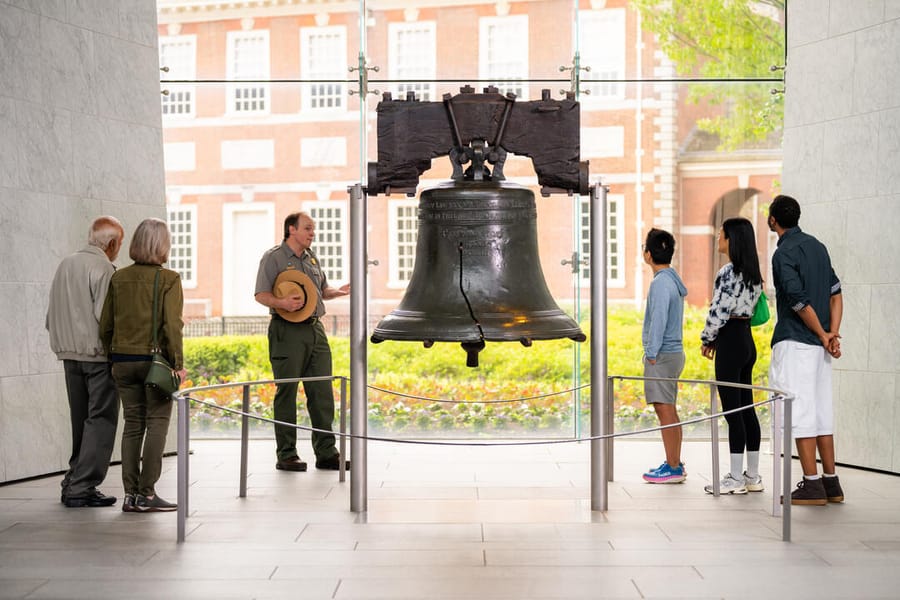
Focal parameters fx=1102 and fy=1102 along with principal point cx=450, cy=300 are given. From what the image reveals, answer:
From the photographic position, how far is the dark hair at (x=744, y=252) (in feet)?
19.5

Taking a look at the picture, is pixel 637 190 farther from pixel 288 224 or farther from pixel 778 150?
pixel 288 224

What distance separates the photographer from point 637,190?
849 cm

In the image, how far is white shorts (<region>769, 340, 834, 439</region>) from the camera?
18.7 ft

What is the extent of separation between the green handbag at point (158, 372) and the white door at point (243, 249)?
3047mm

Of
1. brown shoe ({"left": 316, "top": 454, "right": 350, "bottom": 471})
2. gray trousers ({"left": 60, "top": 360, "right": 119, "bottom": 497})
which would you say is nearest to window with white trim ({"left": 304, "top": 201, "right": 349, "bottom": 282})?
brown shoe ({"left": 316, "top": 454, "right": 350, "bottom": 471})

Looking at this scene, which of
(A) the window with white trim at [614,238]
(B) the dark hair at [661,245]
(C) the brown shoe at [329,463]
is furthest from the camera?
(A) the window with white trim at [614,238]

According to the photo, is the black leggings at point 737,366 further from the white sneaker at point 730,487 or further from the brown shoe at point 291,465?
the brown shoe at point 291,465

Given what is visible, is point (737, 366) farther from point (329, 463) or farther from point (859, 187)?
point (329, 463)

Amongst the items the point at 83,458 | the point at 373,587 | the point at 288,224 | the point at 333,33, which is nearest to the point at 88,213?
the point at 288,224

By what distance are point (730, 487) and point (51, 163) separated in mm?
4464

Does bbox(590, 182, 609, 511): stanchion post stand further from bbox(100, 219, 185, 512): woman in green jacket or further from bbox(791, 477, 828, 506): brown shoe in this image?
bbox(100, 219, 185, 512): woman in green jacket

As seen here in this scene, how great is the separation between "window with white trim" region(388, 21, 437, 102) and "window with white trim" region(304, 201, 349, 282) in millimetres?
1013

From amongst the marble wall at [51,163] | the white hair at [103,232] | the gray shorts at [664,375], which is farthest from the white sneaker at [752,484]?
the marble wall at [51,163]

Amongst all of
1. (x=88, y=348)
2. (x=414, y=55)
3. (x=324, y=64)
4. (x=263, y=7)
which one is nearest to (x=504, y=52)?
(x=414, y=55)
